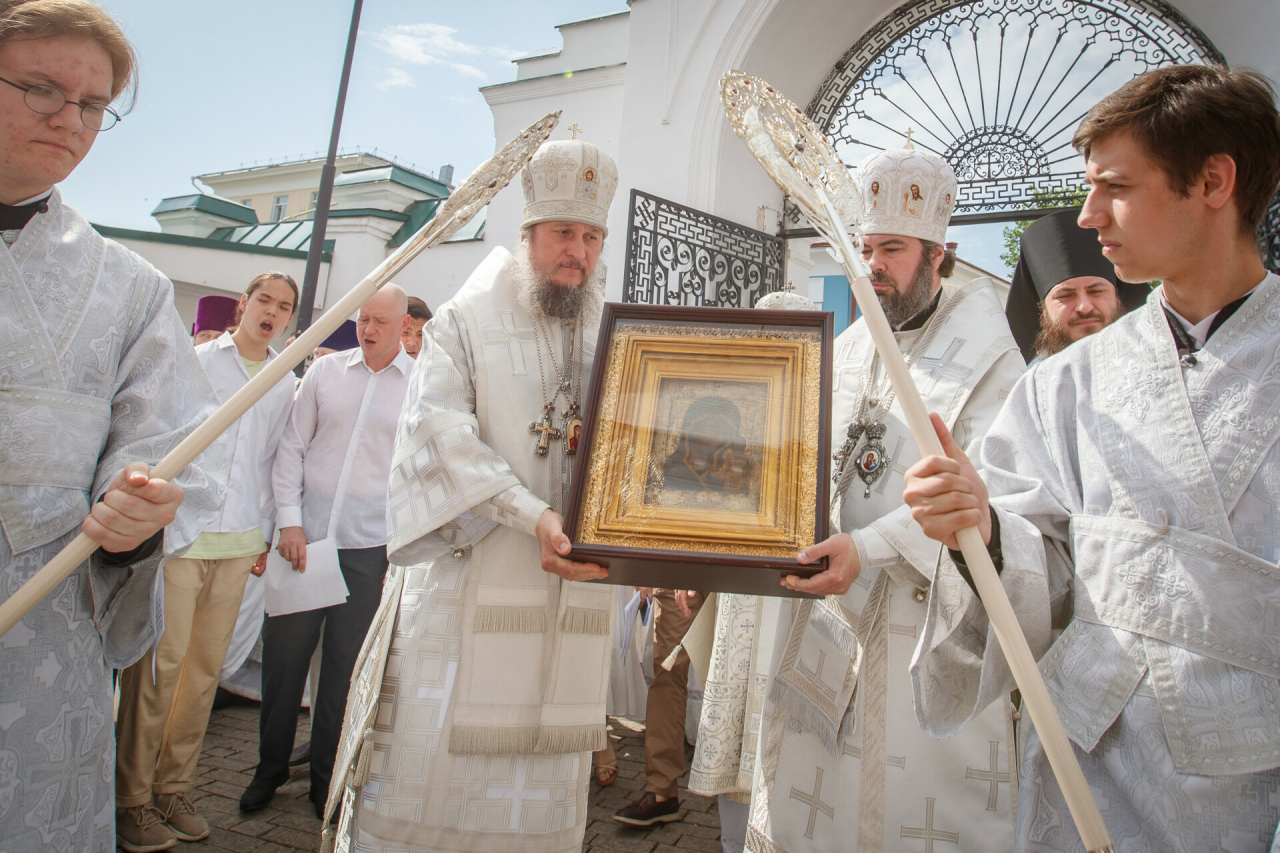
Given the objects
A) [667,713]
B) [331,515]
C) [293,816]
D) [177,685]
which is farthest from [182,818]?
[667,713]

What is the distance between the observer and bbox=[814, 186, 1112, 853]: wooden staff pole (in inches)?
51.1

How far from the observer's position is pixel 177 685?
376 centimetres

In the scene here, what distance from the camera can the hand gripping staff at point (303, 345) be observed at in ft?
5.08

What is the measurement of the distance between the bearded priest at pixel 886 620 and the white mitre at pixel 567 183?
0.90 meters

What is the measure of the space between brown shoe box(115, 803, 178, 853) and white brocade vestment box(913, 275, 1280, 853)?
318cm

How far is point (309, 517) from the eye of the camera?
416 cm

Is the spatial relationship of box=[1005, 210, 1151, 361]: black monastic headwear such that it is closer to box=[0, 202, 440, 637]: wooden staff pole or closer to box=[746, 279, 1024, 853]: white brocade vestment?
box=[746, 279, 1024, 853]: white brocade vestment

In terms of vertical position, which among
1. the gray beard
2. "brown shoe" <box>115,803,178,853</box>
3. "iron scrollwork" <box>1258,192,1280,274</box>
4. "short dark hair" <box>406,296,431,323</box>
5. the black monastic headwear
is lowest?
"brown shoe" <box>115,803,178,853</box>

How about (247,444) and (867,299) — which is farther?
(247,444)

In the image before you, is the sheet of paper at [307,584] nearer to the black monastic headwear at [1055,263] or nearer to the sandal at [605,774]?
the sandal at [605,774]

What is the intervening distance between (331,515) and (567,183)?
2268 millimetres

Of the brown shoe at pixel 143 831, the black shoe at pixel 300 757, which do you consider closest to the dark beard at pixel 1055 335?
the black shoe at pixel 300 757

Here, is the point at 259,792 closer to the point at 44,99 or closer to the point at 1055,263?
→ the point at 44,99

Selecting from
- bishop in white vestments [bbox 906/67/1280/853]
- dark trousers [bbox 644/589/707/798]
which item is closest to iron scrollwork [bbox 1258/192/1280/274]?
dark trousers [bbox 644/589/707/798]
